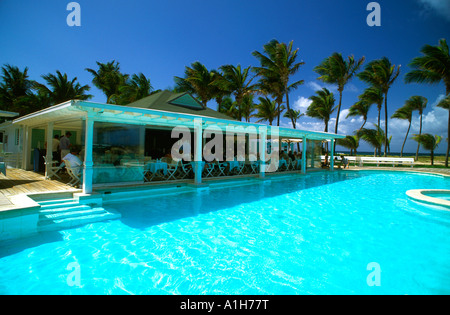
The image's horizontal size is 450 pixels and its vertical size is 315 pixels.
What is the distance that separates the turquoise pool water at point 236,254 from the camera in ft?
10.5

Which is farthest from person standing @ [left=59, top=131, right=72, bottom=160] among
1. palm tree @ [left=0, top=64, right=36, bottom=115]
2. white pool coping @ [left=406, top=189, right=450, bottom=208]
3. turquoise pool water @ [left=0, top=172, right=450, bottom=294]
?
palm tree @ [left=0, top=64, right=36, bottom=115]

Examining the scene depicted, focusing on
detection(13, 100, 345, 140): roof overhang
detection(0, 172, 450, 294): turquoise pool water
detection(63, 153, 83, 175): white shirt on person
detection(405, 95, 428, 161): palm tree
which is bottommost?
detection(0, 172, 450, 294): turquoise pool water

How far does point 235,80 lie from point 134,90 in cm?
1061

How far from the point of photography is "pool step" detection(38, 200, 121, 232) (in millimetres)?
5137

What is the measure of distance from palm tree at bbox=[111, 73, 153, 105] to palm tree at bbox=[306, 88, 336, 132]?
61.7 ft

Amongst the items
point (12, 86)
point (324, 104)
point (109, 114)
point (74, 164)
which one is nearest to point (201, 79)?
point (324, 104)

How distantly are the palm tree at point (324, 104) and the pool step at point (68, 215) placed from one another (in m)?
25.2

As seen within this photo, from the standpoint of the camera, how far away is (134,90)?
78.6 ft

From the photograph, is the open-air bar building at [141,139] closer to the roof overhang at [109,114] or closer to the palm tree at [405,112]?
the roof overhang at [109,114]

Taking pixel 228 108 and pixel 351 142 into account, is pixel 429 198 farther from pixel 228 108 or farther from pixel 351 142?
pixel 228 108

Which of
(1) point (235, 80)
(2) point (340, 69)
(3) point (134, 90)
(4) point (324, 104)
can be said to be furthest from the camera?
(4) point (324, 104)

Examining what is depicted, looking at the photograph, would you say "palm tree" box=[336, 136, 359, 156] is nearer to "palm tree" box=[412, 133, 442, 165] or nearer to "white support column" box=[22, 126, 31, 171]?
"palm tree" box=[412, 133, 442, 165]
